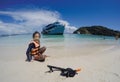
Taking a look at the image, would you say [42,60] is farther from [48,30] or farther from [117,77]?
[48,30]

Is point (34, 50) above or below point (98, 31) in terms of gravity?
below

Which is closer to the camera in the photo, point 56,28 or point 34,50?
point 34,50

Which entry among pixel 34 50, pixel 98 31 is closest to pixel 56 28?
pixel 34 50

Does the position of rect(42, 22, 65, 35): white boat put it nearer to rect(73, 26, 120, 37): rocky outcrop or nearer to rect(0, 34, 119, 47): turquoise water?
rect(0, 34, 119, 47): turquoise water

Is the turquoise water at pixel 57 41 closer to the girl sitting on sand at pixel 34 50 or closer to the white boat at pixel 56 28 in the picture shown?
the girl sitting on sand at pixel 34 50

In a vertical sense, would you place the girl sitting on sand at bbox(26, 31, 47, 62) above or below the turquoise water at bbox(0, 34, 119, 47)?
above

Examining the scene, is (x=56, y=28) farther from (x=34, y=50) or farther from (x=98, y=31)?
(x=98, y=31)

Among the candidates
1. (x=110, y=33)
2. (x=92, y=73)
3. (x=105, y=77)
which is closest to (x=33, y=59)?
(x=92, y=73)

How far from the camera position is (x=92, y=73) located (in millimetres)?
4785

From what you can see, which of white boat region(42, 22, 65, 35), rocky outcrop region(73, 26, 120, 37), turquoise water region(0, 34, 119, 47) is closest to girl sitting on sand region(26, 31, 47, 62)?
turquoise water region(0, 34, 119, 47)

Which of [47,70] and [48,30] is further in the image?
[48,30]

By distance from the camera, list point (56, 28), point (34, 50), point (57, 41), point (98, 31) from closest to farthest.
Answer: point (34, 50) → point (57, 41) → point (56, 28) → point (98, 31)

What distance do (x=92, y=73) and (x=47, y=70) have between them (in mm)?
1363

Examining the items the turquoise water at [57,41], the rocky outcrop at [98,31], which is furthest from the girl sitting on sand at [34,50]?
the rocky outcrop at [98,31]
